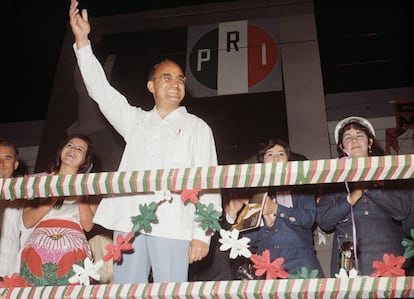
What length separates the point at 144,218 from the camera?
332cm

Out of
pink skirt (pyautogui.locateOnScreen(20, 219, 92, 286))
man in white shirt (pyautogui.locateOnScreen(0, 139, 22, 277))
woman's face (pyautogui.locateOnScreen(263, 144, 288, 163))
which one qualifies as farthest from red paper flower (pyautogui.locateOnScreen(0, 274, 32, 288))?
woman's face (pyautogui.locateOnScreen(263, 144, 288, 163))

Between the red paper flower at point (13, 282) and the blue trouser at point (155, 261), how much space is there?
49 centimetres

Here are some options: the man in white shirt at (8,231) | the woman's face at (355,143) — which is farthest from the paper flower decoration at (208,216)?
the man in white shirt at (8,231)

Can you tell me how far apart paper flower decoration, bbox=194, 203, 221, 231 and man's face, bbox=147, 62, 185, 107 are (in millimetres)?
832

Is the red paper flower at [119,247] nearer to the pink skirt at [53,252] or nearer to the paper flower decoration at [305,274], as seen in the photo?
the pink skirt at [53,252]

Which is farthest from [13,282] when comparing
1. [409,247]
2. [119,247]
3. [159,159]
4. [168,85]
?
[409,247]

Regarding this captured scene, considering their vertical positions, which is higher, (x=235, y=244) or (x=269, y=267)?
(x=235, y=244)

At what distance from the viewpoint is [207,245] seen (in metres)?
3.45

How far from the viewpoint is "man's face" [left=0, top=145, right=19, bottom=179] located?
4047 mm

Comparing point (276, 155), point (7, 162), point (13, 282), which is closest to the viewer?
point (13, 282)

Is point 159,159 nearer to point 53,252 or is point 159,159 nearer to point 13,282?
point 53,252

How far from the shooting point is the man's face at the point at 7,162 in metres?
4.05

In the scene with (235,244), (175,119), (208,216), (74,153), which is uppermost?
(175,119)

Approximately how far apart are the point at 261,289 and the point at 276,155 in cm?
92
